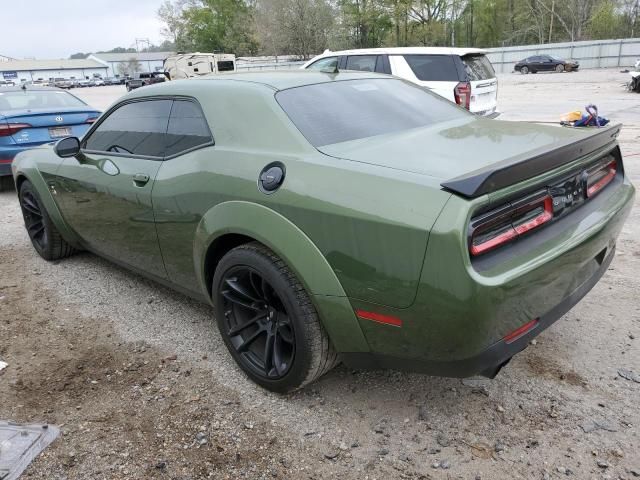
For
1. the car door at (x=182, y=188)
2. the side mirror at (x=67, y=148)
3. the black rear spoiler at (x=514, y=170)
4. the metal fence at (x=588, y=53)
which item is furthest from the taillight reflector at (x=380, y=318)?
the metal fence at (x=588, y=53)

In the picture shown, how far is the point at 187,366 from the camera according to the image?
3.07 m

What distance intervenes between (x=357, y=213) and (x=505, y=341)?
77 centimetres

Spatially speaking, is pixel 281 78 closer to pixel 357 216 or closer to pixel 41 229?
pixel 357 216

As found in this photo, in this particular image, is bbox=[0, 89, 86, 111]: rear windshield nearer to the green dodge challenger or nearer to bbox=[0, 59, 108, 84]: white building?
the green dodge challenger

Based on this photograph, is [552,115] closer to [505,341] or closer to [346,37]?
[505,341]

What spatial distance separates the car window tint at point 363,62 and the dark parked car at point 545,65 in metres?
32.9

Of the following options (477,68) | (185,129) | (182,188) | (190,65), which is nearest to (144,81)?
(190,65)

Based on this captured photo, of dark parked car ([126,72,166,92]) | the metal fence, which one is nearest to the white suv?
dark parked car ([126,72,166,92])

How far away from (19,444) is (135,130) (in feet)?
6.57

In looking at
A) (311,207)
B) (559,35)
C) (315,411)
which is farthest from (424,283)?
(559,35)

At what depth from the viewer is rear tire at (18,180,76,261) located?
460 cm

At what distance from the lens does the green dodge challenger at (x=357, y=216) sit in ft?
6.46

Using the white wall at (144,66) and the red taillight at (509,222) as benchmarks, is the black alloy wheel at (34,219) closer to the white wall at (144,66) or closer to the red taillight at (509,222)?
the red taillight at (509,222)

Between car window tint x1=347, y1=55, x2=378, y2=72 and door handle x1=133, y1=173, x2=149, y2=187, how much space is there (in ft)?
21.8
